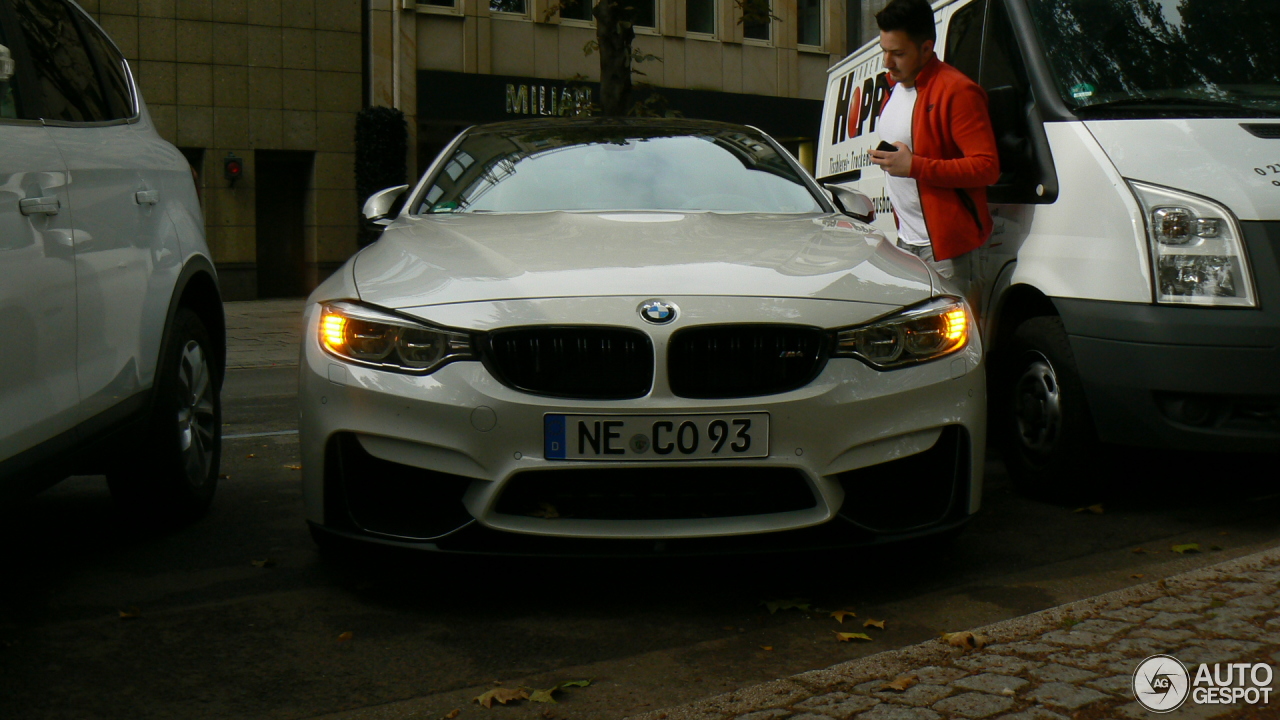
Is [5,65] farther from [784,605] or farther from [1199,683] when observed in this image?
[1199,683]

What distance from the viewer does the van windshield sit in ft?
15.8

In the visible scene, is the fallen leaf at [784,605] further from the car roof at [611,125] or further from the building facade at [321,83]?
the building facade at [321,83]

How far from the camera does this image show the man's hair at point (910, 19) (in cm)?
537

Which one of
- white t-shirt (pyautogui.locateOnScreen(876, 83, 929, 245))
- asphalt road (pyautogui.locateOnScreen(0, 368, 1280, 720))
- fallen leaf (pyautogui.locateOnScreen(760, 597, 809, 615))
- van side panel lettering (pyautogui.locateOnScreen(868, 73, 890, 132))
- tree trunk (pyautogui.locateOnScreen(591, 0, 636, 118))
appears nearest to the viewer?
asphalt road (pyautogui.locateOnScreen(0, 368, 1280, 720))

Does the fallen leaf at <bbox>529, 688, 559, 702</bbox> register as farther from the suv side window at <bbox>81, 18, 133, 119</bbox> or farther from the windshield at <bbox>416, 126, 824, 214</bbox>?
the suv side window at <bbox>81, 18, 133, 119</bbox>

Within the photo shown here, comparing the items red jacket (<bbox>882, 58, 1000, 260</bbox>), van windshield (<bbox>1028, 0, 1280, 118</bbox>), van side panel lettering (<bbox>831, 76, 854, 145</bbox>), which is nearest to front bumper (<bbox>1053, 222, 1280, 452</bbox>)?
van windshield (<bbox>1028, 0, 1280, 118</bbox>)

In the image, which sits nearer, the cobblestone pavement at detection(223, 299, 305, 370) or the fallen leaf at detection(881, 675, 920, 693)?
the fallen leaf at detection(881, 675, 920, 693)

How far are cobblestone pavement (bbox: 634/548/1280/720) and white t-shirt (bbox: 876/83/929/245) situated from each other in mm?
2351

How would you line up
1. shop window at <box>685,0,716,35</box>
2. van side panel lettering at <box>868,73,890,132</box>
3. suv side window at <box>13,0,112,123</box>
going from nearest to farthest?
suv side window at <box>13,0,112,123</box> → van side panel lettering at <box>868,73,890,132</box> → shop window at <box>685,0,716,35</box>

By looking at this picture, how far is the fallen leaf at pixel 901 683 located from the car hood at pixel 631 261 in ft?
3.62

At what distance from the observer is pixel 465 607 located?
12.3 feet

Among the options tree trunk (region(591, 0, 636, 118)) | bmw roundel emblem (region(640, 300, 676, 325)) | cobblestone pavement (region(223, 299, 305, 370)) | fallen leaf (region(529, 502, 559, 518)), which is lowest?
cobblestone pavement (region(223, 299, 305, 370))

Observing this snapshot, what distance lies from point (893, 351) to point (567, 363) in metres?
0.90

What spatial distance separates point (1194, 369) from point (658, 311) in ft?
6.36
